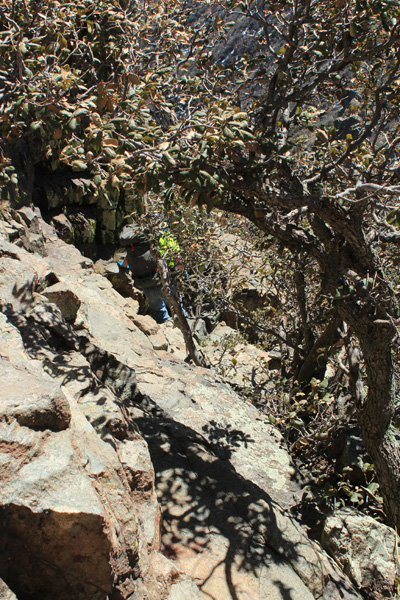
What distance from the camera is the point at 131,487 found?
2.96m

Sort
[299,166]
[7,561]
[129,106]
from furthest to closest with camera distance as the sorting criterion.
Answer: [299,166]
[129,106]
[7,561]

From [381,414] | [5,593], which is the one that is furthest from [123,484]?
[381,414]

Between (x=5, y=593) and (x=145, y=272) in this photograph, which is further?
(x=145, y=272)

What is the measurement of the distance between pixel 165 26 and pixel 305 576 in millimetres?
7294

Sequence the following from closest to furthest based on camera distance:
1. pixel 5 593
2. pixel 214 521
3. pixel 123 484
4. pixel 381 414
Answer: pixel 5 593 → pixel 123 484 → pixel 214 521 → pixel 381 414

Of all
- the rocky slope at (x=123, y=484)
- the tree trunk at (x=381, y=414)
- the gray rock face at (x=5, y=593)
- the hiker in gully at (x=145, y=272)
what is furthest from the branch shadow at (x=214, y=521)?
the hiker in gully at (x=145, y=272)

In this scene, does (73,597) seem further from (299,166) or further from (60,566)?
(299,166)

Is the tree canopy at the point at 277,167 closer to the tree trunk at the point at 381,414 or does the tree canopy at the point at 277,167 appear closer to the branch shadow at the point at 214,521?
the tree trunk at the point at 381,414

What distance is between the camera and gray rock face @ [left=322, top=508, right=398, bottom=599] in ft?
12.6

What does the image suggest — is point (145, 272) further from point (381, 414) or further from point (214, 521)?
point (214, 521)

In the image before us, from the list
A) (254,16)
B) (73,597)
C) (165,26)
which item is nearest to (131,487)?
(73,597)

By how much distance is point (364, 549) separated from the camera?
402cm

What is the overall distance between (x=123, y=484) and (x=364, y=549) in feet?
8.43

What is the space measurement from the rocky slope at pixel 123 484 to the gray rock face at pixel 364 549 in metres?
0.19
